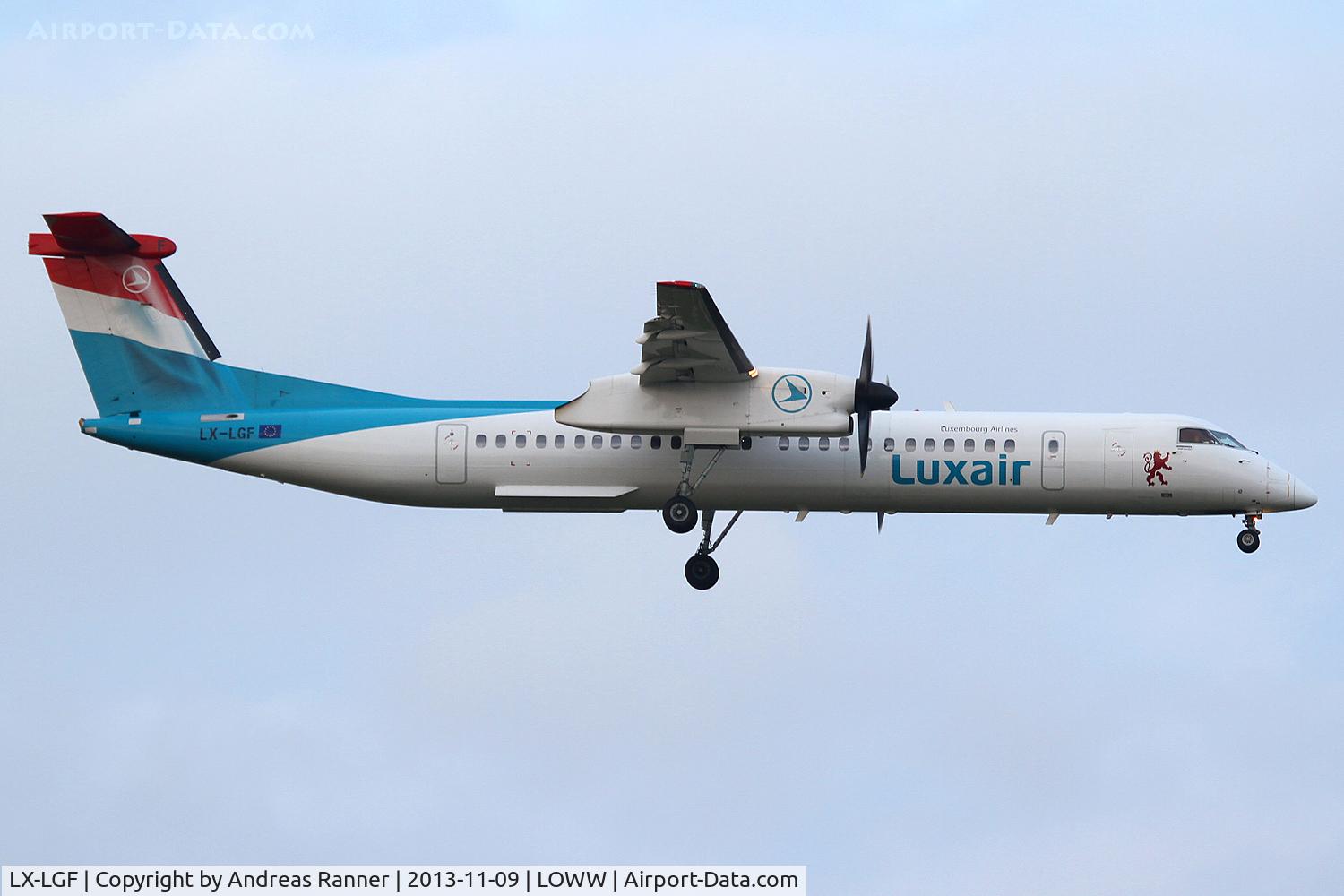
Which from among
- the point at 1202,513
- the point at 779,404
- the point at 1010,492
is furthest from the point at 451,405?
the point at 1202,513

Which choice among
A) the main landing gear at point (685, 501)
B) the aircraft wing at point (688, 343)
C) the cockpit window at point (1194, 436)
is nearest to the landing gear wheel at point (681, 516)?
the main landing gear at point (685, 501)

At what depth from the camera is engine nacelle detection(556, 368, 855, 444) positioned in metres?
27.3

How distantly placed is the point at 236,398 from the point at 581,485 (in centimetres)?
628

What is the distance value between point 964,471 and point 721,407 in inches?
173

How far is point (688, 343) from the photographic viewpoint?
2691 centimetres

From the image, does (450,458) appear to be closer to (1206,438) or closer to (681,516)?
(681,516)

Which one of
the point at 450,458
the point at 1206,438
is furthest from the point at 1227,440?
the point at 450,458

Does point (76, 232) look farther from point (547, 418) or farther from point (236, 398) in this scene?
point (547, 418)

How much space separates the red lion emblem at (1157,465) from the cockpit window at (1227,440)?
1052mm

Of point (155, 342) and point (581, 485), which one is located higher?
point (155, 342)

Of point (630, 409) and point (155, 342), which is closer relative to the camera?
point (630, 409)

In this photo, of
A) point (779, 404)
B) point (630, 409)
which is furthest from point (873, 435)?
point (630, 409)

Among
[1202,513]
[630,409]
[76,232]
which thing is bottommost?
[1202,513]

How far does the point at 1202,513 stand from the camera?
29484 millimetres
